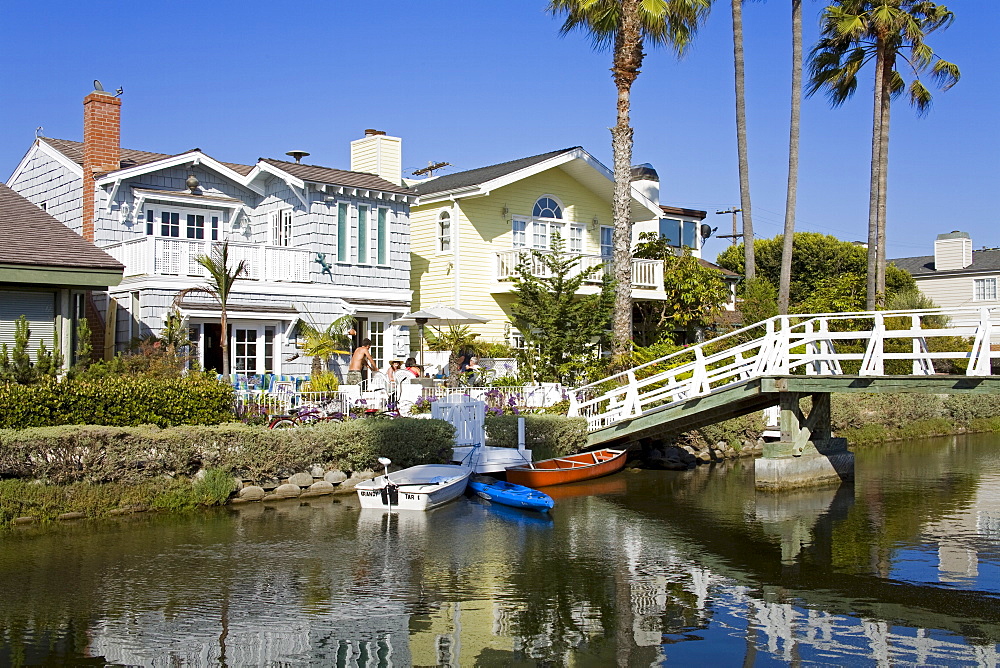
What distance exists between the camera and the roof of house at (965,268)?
2103 inches

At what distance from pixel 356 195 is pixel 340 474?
1178 cm

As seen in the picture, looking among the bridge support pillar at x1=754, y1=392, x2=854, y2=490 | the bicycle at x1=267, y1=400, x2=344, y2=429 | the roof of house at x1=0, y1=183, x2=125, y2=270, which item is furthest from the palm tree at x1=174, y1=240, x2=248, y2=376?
the bridge support pillar at x1=754, y1=392, x2=854, y2=490

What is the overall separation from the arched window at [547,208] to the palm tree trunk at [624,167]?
22.2 feet

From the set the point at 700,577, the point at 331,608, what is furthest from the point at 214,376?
the point at 700,577

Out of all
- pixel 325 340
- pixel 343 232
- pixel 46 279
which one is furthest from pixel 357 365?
pixel 46 279

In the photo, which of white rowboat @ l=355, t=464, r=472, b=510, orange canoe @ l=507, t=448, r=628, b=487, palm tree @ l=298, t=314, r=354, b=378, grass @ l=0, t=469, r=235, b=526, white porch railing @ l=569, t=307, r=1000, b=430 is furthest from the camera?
palm tree @ l=298, t=314, r=354, b=378

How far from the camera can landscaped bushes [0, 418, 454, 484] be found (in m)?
17.0

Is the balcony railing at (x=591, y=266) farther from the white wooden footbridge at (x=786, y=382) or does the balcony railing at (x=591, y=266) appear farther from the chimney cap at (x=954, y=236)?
the chimney cap at (x=954, y=236)

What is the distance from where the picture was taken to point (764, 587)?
13703 millimetres

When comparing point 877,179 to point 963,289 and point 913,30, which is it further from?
point 963,289

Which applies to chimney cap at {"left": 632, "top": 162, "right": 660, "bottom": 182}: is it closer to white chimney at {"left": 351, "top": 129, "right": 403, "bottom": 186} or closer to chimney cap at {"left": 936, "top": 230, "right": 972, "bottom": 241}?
white chimney at {"left": 351, "top": 129, "right": 403, "bottom": 186}

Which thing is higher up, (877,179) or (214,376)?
(877,179)

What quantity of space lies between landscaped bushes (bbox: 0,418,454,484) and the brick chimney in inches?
436

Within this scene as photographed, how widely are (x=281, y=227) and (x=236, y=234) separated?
1341 mm
